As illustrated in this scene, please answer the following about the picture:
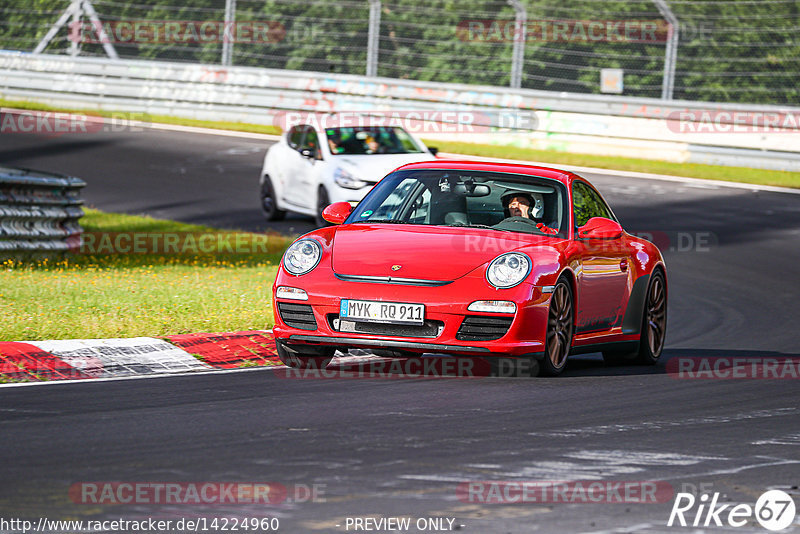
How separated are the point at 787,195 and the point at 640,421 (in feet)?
51.7

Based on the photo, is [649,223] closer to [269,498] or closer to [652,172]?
[652,172]

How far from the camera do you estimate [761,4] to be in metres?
24.0

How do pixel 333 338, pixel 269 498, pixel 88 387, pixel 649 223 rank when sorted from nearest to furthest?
pixel 269 498, pixel 88 387, pixel 333 338, pixel 649 223

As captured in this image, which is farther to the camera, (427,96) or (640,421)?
→ (427,96)

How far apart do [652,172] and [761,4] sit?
336cm

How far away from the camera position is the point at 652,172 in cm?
2450

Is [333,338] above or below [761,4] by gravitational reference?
below

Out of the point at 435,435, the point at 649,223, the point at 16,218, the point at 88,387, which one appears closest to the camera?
the point at 435,435

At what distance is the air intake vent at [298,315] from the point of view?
338 inches

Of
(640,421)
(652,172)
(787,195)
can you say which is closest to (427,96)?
(652,172)

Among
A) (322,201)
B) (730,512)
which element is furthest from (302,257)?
(322,201)

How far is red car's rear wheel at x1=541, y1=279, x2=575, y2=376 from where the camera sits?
868 centimetres

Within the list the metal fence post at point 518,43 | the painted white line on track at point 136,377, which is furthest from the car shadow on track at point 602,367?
→ the metal fence post at point 518,43

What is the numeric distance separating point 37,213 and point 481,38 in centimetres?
1374
